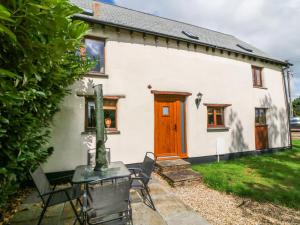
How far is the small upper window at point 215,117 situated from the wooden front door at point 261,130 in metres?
2.83

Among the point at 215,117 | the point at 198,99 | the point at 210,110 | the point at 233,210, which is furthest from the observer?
the point at 215,117

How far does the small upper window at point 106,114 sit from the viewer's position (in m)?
6.94

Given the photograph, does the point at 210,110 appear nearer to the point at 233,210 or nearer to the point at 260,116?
the point at 260,116

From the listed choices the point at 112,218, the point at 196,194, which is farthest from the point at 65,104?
the point at 196,194

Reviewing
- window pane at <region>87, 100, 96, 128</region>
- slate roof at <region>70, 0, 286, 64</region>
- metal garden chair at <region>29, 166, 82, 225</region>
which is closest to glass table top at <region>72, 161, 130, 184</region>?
metal garden chair at <region>29, 166, 82, 225</region>

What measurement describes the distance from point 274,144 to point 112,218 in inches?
479

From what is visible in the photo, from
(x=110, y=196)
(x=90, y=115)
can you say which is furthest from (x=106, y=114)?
(x=110, y=196)

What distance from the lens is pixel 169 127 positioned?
841cm

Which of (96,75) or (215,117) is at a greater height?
(96,75)

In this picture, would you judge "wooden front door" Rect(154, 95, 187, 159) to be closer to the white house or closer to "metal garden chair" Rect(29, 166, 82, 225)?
the white house

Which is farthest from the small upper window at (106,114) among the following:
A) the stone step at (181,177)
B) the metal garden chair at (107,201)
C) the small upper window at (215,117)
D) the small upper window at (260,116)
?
the small upper window at (260,116)

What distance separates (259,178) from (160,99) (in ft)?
15.7

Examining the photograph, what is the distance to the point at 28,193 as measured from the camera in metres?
Answer: 5.39

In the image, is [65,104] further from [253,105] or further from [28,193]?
[253,105]
